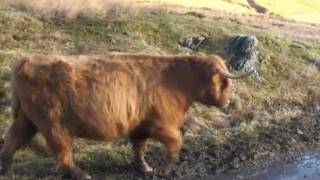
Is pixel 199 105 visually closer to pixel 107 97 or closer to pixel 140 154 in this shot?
pixel 140 154

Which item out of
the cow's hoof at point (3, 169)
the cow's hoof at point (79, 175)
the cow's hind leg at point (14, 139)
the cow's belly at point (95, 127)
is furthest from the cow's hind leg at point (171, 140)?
the cow's hoof at point (3, 169)

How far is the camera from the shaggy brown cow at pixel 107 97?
11.0m

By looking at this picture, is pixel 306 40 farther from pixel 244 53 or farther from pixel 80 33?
pixel 80 33

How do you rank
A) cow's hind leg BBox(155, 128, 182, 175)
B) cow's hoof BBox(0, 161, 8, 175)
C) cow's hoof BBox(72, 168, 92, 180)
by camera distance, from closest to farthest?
cow's hoof BBox(72, 168, 92, 180) → cow's hoof BBox(0, 161, 8, 175) → cow's hind leg BBox(155, 128, 182, 175)

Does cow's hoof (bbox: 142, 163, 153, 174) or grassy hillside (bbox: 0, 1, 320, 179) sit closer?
cow's hoof (bbox: 142, 163, 153, 174)

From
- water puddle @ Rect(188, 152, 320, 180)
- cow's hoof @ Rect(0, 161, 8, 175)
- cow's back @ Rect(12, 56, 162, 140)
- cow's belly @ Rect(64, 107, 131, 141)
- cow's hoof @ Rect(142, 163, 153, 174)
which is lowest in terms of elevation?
cow's hoof @ Rect(0, 161, 8, 175)

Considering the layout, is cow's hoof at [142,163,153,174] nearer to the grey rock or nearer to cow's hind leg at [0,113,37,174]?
cow's hind leg at [0,113,37,174]

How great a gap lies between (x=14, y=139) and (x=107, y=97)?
158 centimetres

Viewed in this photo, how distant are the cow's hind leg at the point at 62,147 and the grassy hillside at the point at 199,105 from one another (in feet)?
1.04

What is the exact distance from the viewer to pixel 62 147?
11211 mm

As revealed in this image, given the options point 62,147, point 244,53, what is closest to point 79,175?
point 62,147

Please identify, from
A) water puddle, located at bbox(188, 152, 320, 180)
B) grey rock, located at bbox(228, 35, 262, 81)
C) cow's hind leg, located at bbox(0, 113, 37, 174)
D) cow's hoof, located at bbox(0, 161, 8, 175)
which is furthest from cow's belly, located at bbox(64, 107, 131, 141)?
grey rock, located at bbox(228, 35, 262, 81)

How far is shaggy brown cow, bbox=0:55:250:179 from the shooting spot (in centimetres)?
1098

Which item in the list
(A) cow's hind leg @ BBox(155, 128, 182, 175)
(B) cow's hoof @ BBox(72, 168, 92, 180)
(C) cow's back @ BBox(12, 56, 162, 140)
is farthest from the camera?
(A) cow's hind leg @ BBox(155, 128, 182, 175)
